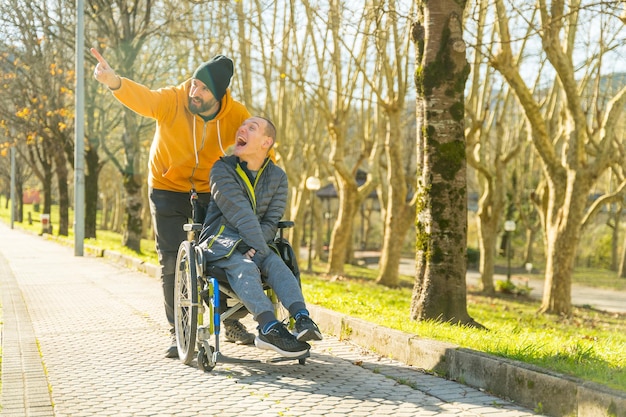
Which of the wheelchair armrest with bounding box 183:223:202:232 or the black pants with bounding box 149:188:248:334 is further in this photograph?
the black pants with bounding box 149:188:248:334

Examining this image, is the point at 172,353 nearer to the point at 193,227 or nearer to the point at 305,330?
the point at 193,227

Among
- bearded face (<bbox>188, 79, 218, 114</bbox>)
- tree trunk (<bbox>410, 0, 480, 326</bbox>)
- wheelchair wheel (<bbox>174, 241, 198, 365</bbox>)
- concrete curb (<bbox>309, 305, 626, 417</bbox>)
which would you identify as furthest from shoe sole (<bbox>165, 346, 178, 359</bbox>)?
tree trunk (<bbox>410, 0, 480, 326</bbox>)

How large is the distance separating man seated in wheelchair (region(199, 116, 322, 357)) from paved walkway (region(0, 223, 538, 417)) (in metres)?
0.36

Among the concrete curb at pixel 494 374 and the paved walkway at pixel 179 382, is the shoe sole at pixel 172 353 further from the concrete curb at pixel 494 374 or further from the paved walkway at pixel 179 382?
the concrete curb at pixel 494 374

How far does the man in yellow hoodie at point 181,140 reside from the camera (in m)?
5.96

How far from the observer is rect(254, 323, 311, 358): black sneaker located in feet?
16.4

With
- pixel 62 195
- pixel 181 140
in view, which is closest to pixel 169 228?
pixel 181 140

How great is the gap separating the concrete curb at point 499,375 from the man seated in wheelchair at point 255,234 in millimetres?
984

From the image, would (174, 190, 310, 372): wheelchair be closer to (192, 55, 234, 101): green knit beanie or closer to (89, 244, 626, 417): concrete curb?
(89, 244, 626, 417): concrete curb

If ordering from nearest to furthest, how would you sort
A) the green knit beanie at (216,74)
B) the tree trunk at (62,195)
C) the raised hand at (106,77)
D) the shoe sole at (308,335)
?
the shoe sole at (308,335)
the raised hand at (106,77)
the green knit beanie at (216,74)
the tree trunk at (62,195)

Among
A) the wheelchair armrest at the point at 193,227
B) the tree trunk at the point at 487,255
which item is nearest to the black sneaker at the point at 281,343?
the wheelchair armrest at the point at 193,227

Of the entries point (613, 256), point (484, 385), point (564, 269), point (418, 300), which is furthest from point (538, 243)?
point (484, 385)

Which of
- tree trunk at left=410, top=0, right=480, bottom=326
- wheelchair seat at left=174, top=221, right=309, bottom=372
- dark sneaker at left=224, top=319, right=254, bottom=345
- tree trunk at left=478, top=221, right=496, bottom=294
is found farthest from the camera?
tree trunk at left=478, top=221, right=496, bottom=294

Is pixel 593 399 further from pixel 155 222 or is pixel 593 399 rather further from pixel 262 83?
pixel 262 83
